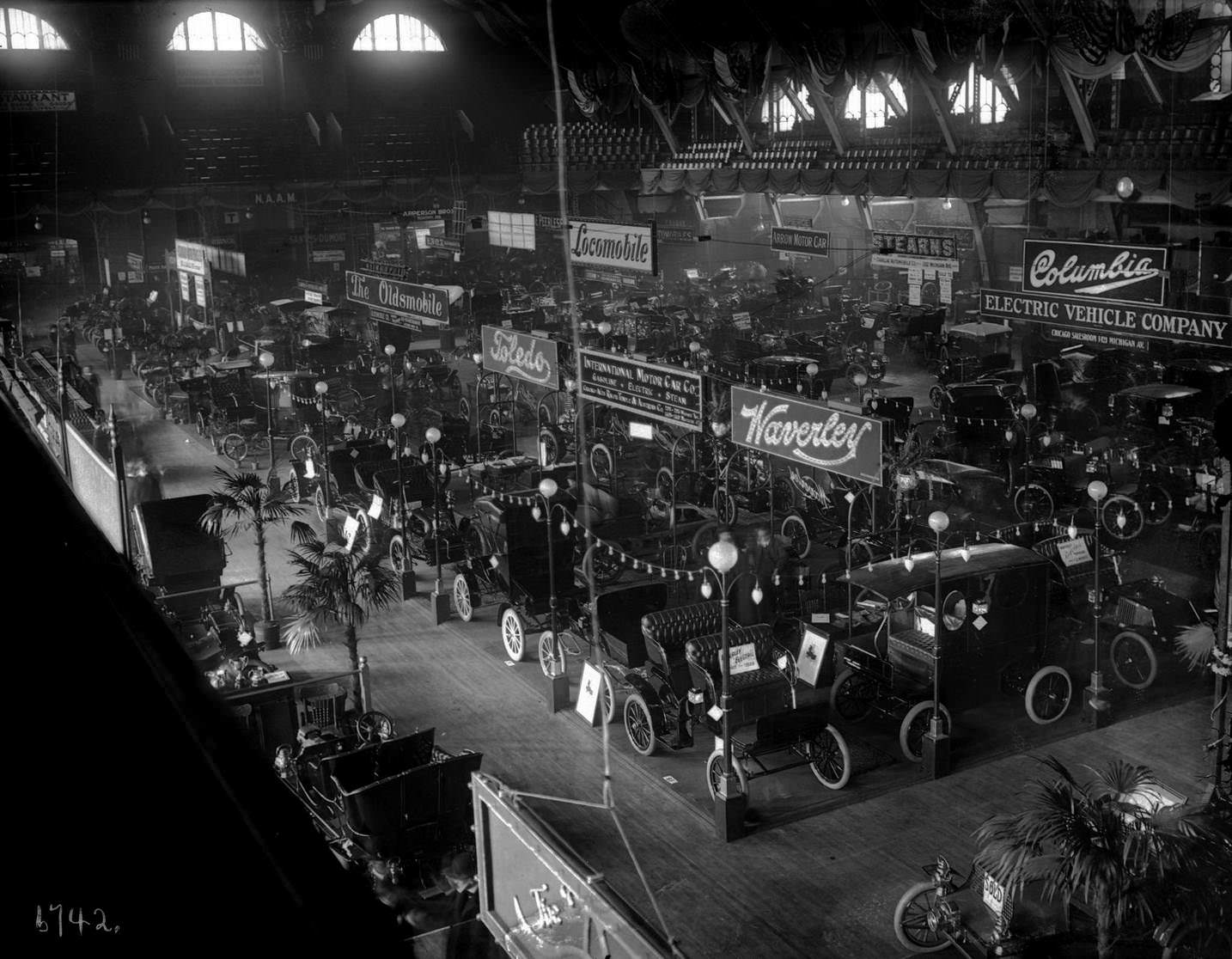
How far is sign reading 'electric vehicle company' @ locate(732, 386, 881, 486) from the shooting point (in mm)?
11250

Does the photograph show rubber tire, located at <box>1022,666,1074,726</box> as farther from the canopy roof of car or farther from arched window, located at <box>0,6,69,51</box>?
arched window, located at <box>0,6,69,51</box>

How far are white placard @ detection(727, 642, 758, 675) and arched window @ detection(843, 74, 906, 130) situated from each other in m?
33.3

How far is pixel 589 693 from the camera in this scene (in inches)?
521

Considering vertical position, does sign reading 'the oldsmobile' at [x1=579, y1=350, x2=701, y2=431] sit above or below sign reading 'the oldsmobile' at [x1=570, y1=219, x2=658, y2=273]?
below

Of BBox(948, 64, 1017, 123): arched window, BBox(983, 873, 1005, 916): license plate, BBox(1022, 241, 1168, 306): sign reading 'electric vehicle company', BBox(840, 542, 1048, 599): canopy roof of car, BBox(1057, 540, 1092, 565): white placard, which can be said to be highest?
BBox(948, 64, 1017, 123): arched window

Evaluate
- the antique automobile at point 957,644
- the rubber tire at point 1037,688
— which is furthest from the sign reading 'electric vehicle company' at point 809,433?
the rubber tire at point 1037,688

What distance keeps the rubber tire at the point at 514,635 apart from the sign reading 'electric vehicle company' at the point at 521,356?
2940 mm

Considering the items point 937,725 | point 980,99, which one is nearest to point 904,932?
point 937,725

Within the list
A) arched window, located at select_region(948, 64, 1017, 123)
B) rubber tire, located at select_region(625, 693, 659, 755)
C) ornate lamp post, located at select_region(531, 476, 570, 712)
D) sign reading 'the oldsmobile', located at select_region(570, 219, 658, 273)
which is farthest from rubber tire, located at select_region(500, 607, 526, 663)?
arched window, located at select_region(948, 64, 1017, 123)

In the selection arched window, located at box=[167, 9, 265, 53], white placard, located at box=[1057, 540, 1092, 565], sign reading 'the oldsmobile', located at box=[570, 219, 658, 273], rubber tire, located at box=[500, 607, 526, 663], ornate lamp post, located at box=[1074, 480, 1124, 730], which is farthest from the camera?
arched window, located at box=[167, 9, 265, 53]

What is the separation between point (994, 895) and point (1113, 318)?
6349 millimetres

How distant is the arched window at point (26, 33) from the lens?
146 feet

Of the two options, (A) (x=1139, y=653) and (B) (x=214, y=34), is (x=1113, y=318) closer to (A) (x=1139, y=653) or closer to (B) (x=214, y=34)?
(A) (x=1139, y=653)

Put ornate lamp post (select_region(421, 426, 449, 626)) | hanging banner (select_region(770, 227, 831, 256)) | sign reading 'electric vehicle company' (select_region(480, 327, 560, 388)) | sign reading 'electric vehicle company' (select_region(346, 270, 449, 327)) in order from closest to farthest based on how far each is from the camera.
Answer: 1. sign reading 'electric vehicle company' (select_region(480, 327, 560, 388))
2. ornate lamp post (select_region(421, 426, 449, 626))
3. sign reading 'electric vehicle company' (select_region(346, 270, 449, 327))
4. hanging banner (select_region(770, 227, 831, 256))
